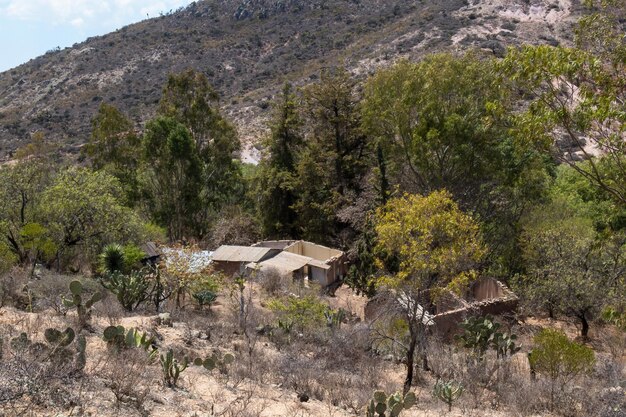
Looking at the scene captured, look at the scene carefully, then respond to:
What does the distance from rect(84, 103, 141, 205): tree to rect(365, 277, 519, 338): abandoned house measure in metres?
16.4

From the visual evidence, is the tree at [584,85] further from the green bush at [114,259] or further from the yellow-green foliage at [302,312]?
the green bush at [114,259]

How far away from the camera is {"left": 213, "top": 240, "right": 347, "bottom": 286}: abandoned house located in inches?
920

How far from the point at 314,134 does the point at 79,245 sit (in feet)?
41.4

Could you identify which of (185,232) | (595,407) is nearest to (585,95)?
(595,407)

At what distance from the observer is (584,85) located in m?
9.04

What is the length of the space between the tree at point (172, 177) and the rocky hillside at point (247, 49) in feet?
66.4

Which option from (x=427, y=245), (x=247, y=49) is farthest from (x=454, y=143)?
(x=247, y=49)

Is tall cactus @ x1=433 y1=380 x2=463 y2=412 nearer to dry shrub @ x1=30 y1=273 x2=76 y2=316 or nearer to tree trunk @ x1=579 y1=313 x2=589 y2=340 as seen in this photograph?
dry shrub @ x1=30 y1=273 x2=76 y2=316

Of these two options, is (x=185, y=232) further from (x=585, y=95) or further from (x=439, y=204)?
(x=585, y=95)

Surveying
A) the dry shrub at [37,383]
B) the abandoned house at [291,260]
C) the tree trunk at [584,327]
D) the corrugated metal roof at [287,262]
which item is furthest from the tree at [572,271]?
the dry shrub at [37,383]

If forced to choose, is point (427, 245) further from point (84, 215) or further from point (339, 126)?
point (339, 126)

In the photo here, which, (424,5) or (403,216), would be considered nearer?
(403,216)

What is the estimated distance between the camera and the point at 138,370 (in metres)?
8.00

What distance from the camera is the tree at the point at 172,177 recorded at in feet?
88.4
